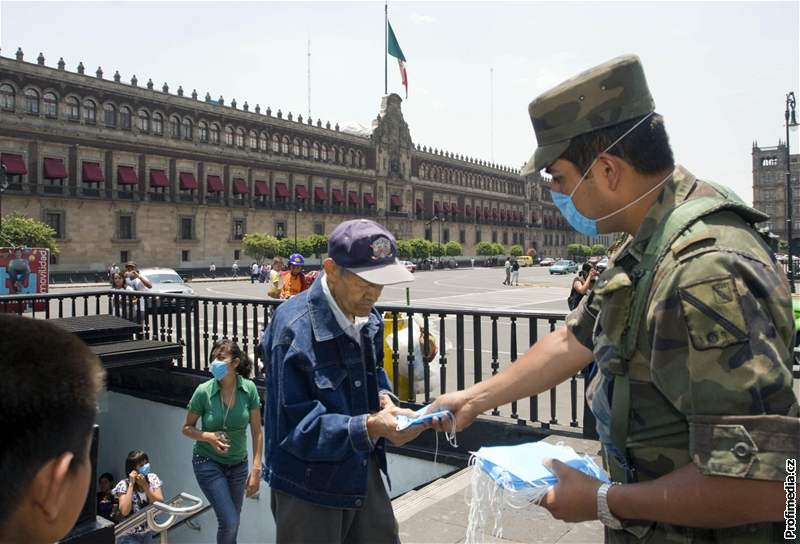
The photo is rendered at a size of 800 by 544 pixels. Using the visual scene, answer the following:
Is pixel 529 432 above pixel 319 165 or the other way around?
the other way around

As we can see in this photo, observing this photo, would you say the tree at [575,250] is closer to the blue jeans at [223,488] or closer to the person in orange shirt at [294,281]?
the person in orange shirt at [294,281]

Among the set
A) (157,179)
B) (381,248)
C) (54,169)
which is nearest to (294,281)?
(381,248)

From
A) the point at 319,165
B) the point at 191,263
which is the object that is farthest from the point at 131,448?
the point at 319,165

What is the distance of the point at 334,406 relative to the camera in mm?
2406

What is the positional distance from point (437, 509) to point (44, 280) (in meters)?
19.4

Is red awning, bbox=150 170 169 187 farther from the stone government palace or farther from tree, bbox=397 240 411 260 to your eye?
tree, bbox=397 240 411 260

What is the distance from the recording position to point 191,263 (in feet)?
175

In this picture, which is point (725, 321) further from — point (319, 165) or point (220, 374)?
point (319, 165)

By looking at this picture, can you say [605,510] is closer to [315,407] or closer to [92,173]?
[315,407]

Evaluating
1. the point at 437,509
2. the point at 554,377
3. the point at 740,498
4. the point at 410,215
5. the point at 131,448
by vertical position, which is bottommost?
the point at 131,448

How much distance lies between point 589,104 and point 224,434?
461 centimetres

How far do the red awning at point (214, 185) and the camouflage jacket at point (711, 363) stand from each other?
187 feet

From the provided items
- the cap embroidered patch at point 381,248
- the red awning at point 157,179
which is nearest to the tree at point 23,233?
the red awning at point 157,179

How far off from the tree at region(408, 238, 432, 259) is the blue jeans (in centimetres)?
6189
